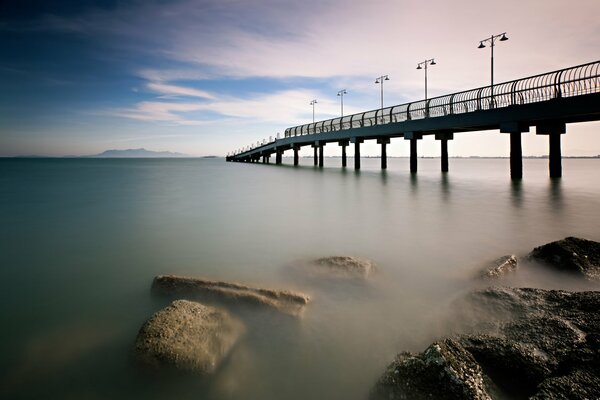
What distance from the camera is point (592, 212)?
12.4m

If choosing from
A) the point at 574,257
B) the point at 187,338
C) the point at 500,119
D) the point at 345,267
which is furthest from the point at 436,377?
the point at 500,119

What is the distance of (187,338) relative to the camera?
3.36 meters

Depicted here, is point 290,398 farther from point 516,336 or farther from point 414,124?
point 414,124

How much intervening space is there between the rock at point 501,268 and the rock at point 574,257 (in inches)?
19.5

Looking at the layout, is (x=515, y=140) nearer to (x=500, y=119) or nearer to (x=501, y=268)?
(x=500, y=119)

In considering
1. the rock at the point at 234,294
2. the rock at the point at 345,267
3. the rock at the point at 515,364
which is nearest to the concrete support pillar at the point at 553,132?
the rock at the point at 345,267

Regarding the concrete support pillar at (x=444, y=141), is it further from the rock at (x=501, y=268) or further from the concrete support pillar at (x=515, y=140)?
the rock at (x=501, y=268)

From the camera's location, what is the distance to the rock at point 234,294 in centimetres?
428

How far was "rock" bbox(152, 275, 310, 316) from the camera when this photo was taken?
14.0 ft

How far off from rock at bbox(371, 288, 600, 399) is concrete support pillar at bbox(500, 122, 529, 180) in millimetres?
19516

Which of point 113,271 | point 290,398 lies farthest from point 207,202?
point 290,398

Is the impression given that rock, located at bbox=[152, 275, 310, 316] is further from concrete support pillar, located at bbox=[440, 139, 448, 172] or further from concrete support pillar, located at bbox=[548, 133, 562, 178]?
concrete support pillar, located at bbox=[440, 139, 448, 172]

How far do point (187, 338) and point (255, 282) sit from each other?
2310 mm

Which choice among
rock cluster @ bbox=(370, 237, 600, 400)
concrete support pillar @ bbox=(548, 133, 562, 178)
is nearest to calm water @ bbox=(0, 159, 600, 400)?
rock cluster @ bbox=(370, 237, 600, 400)
